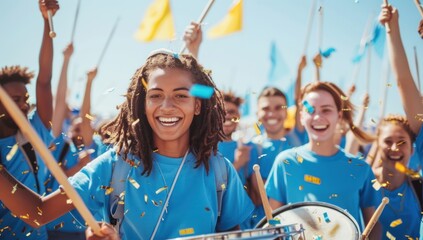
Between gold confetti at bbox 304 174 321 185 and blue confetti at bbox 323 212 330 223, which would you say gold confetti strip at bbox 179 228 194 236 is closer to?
blue confetti at bbox 323 212 330 223

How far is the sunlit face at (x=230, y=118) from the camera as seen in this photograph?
5.46 metres

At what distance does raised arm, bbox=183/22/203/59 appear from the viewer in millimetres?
4051

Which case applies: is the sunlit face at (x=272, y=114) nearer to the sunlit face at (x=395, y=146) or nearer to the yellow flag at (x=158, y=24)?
the sunlit face at (x=395, y=146)

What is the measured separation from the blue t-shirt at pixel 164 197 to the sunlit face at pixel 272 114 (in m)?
2.92

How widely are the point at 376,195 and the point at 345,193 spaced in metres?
0.25

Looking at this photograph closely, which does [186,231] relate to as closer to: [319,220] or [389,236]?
[319,220]

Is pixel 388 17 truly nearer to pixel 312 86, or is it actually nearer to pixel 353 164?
pixel 312 86

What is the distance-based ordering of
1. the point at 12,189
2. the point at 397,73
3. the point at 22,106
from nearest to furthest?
the point at 12,189 < the point at 397,73 < the point at 22,106

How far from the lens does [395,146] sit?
167 inches

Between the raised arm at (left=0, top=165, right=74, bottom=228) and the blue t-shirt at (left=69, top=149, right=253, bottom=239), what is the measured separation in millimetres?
133

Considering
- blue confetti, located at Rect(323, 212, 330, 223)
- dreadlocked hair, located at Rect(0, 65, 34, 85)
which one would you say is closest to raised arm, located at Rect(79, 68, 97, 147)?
dreadlocked hair, located at Rect(0, 65, 34, 85)

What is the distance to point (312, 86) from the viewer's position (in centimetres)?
423

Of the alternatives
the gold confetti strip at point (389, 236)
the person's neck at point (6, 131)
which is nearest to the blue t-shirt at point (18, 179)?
the person's neck at point (6, 131)

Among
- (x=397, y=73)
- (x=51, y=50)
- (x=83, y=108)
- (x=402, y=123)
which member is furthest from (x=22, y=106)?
(x=402, y=123)
